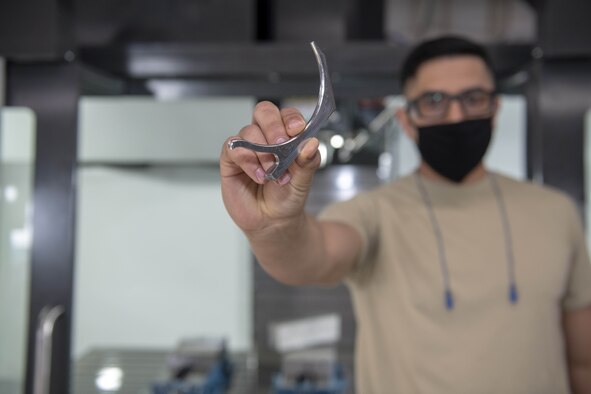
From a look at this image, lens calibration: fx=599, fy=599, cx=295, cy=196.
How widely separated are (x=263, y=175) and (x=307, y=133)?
87mm

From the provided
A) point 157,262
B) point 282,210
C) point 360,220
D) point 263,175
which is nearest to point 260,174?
point 263,175

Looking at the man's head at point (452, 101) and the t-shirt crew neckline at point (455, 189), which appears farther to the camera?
the t-shirt crew neckline at point (455, 189)

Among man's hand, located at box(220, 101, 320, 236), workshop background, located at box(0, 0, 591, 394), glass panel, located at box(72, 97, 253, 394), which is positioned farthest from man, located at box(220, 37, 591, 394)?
glass panel, located at box(72, 97, 253, 394)

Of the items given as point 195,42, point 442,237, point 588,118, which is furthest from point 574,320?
point 195,42

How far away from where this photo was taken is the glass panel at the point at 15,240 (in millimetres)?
1501

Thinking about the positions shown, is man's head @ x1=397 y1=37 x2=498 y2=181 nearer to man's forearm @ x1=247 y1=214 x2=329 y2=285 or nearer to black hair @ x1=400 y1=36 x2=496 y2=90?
black hair @ x1=400 y1=36 x2=496 y2=90

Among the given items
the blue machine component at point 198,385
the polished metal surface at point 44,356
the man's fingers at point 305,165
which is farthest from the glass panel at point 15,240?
the man's fingers at point 305,165

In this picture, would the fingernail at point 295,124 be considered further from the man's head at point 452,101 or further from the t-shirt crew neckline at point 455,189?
the t-shirt crew neckline at point 455,189

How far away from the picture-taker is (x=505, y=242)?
1.26m

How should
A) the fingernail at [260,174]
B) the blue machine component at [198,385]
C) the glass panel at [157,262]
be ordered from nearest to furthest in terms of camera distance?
the fingernail at [260,174], the blue machine component at [198,385], the glass panel at [157,262]

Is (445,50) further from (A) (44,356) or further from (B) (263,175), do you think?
(A) (44,356)

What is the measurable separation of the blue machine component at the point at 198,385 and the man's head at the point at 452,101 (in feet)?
3.78

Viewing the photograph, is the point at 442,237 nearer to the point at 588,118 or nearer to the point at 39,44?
the point at 588,118

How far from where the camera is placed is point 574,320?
4.19ft
